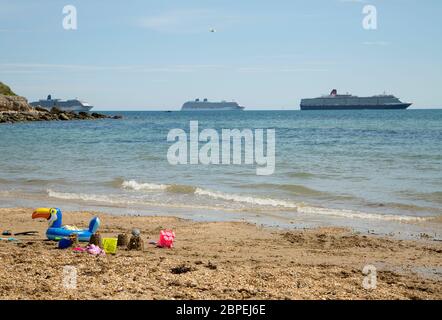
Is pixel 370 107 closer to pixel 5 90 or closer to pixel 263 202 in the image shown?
pixel 5 90

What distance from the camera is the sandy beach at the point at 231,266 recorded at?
284 inches

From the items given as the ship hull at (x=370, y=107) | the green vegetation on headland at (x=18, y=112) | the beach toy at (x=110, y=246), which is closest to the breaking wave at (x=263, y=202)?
the beach toy at (x=110, y=246)

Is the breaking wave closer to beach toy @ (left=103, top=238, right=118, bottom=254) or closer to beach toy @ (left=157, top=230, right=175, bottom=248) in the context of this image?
beach toy @ (left=157, top=230, right=175, bottom=248)

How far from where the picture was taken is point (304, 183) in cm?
1891

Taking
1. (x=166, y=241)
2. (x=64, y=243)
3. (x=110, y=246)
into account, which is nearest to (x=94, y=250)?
(x=110, y=246)

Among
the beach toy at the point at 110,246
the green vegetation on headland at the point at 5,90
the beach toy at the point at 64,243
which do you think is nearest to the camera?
the beach toy at the point at 110,246

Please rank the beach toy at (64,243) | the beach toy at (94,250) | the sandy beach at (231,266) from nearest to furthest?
the sandy beach at (231,266)
the beach toy at (94,250)
the beach toy at (64,243)

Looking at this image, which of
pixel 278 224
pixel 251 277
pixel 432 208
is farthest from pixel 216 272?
pixel 432 208

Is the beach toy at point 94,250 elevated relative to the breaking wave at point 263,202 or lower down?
elevated

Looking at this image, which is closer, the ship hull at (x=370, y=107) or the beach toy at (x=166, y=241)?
the beach toy at (x=166, y=241)

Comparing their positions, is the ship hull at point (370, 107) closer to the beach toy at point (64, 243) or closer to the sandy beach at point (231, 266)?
the sandy beach at point (231, 266)

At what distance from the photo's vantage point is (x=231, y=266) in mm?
8680
